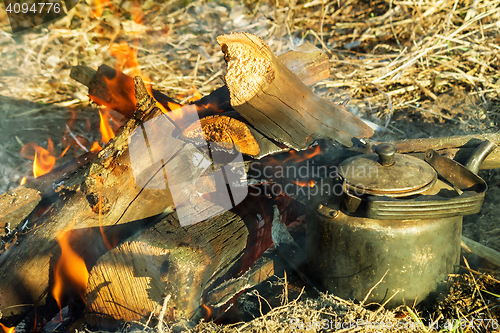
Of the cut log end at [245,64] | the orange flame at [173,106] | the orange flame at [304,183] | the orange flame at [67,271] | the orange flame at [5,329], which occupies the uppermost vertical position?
the cut log end at [245,64]

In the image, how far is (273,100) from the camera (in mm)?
2223

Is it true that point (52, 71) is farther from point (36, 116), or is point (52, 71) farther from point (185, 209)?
point (185, 209)

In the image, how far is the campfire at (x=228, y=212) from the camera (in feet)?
7.01

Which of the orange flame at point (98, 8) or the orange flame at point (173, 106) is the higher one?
the orange flame at point (98, 8)

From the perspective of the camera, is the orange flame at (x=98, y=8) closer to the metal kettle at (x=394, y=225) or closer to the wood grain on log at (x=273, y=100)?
the wood grain on log at (x=273, y=100)

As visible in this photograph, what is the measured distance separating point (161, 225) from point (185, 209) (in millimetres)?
221

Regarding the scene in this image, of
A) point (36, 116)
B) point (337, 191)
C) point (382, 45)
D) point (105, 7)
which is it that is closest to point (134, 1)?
point (105, 7)

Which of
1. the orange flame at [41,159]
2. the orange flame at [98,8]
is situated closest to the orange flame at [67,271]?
the orange flame at [41,159]

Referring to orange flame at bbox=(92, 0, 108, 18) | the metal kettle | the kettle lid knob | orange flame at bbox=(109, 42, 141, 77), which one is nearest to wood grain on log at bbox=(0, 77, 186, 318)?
the metal kettle

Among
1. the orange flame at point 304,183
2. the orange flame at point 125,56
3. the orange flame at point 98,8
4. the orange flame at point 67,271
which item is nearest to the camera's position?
the orange flame at point 67,271

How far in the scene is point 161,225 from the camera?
2.40 m

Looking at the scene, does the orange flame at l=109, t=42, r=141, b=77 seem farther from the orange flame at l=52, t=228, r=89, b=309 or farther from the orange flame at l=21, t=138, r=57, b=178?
the orange flame at l=52, t=228, r=89, b=309

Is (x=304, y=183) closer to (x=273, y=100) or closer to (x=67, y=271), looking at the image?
(x=273, y=100)

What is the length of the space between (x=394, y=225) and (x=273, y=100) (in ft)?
3.48
